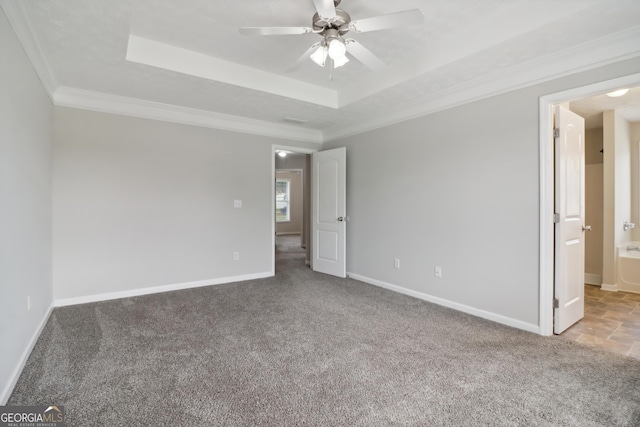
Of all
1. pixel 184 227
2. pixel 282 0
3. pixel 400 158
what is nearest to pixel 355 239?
pixel 400 158

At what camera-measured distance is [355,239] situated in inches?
188

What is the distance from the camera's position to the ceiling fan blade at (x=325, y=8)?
1.78m

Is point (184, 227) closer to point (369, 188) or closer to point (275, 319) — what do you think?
point (275, 319)

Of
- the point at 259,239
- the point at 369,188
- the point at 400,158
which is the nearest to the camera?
the point at 400,158

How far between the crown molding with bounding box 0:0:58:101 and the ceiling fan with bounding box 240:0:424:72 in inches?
56.2

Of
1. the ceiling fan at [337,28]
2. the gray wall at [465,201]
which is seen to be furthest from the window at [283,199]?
the ceiling fan at [337,28]

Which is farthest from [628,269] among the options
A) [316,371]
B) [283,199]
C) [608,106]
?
[283,199]

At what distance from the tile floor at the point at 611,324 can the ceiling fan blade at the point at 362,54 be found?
288cm

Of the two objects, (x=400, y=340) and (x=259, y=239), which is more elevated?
(x=259, y=239)

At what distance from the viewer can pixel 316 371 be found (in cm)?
212

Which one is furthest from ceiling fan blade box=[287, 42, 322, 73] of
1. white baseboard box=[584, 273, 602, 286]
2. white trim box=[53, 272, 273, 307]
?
white baseboard box=[584, 273, 602, 286]

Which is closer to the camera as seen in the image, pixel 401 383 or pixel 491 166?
pixel 401 383

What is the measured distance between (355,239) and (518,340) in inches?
101

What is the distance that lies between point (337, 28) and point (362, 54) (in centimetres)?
28
